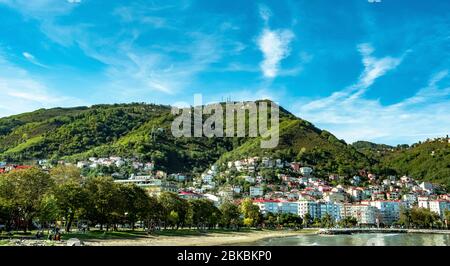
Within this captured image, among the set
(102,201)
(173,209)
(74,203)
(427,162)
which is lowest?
(173,209)

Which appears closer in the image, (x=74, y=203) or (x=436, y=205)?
(x=74, y=203)

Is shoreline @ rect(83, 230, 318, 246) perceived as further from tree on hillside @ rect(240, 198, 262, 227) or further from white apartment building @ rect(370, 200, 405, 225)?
white apartment building @ rect(370, 200, 405, 225)

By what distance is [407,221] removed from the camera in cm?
8394

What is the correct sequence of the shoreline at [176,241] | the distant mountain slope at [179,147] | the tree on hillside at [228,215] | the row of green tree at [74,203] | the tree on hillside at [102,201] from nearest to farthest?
the shoreline at [176,241], the row of green tree at [74,203], the tree on hillside at [102,201], the tree on hillside at [228,215], the distant mountain slope at [179,147]

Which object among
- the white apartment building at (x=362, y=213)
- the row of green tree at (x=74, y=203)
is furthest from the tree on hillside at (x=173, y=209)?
the white apartment building at (x=362, y=213)

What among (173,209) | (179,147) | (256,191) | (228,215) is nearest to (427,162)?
(256,191)

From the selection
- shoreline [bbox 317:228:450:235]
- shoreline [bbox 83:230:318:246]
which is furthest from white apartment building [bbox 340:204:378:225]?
shoreline [bbox 83:230:318:246]

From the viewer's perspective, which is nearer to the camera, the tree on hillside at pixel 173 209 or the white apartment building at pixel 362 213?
the tree on hillside at pixel 173 209

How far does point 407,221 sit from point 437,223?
559cm

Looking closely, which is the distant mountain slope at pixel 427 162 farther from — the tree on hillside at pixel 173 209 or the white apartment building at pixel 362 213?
the tree on hillside at pixel 173 209

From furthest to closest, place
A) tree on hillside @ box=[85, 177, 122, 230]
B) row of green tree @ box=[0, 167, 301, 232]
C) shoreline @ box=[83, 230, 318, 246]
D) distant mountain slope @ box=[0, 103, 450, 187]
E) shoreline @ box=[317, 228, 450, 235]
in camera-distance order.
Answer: distant mountain slope @ box=[0, 103, 450, 187]
shoreline @ box=[317, 228, 450, 235]
tree on hillside @ box=[85, 177, 122, 230]
row of green tree @ box=[0, 167, 301, 232]
shoreline @ box=[83, 230, 318, 246]

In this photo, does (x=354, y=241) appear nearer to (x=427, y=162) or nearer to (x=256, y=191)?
(x=256, y=191)

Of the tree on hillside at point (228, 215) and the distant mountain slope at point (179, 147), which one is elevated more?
the distant mountain slope at point (179, 147)
